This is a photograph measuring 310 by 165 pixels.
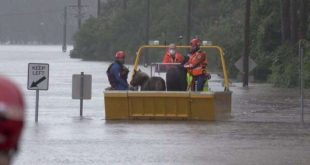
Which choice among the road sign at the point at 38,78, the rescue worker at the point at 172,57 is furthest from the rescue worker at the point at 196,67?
the road sign at the point at 38,78

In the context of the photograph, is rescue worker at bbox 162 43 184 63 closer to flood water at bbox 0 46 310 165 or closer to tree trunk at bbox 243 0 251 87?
flood water at bbox 0 46 310 165

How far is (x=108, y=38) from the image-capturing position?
9669 centimetres

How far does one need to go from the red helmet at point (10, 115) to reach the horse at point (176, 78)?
54.8ft

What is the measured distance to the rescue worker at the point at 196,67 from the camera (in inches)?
791

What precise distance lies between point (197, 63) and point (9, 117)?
1718cm

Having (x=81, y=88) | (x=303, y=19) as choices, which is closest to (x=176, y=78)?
(x=81, y=88)

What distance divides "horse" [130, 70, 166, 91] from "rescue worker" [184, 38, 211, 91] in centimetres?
62

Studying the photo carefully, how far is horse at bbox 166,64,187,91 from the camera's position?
65.0 ft

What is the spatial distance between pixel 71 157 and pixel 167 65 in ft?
25.3

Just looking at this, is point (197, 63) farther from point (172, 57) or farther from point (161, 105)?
point (161, 105)

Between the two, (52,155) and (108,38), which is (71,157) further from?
(108,38)

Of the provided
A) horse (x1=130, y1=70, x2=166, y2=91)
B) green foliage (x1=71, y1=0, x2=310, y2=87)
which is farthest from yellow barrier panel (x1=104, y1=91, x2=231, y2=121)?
green foliage (x1=71, y1=0, x2=310, y2=87)

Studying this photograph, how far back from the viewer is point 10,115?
3.00 meters

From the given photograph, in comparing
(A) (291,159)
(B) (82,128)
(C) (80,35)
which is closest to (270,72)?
(B) (82,128)
